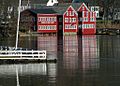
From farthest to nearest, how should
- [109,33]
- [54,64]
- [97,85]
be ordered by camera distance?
[109,33]
[54,64]
[97,85]

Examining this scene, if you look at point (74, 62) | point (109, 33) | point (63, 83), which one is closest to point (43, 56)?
point (74, 62)

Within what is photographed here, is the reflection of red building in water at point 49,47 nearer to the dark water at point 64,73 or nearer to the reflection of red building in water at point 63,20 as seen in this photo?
the dark water at point 64,73

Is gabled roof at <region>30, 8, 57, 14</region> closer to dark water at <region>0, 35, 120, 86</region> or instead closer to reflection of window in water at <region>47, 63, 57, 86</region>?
dark water at <region>0, 35, 120, 86</region>

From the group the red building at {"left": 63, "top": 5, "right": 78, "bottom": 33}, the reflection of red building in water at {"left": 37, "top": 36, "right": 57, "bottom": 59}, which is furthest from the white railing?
the red building at {"left": 63, "top": 5, "right": 78, "bottom": 33}

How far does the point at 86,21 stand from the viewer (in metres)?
125

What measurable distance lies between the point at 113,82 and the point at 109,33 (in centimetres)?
8781

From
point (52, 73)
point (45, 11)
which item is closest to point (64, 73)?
point (52, 73)

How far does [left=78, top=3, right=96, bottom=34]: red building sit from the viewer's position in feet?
402

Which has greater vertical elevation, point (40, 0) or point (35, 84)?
point (40, 0)

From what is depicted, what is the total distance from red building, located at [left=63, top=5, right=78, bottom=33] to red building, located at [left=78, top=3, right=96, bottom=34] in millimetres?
2143

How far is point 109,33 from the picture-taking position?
116m

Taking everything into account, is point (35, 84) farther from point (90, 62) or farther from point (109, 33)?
point (109, 33)

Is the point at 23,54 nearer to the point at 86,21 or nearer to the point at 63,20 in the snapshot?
the point at 63,20

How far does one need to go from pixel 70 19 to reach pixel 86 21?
510 centimetres
